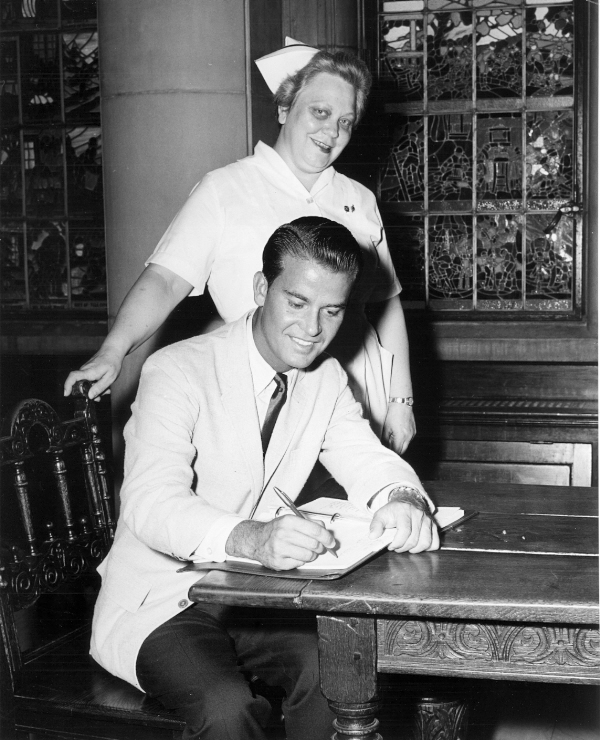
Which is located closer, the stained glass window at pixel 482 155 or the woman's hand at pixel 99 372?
the woman's hand at pixel 99 372

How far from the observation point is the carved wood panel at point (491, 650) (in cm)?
154

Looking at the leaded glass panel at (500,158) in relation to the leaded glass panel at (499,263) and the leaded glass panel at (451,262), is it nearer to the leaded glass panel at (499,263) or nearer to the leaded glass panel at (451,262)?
the leaded glass panel at (499,263)

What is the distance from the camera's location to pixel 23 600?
7.14 feet

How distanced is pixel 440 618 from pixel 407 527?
10.7 inches

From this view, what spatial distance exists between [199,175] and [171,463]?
6.89 ft

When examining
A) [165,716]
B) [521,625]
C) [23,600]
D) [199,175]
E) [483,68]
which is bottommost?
[165,716]

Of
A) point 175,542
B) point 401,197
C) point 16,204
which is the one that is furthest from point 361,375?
point 16,204

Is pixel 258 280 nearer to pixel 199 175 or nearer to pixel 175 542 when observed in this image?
pixel 175 542

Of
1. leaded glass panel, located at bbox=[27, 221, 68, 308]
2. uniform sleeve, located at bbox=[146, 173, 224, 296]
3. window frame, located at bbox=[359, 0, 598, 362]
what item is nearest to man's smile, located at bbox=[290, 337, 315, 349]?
uniform sleeve, located at bbox=[146, 173, 224, 296]

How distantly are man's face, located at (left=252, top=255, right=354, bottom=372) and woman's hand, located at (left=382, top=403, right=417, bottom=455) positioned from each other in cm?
94

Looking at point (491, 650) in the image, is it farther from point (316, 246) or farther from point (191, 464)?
point (316, 246)

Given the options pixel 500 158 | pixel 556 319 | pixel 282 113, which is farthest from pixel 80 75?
pixel 282 113

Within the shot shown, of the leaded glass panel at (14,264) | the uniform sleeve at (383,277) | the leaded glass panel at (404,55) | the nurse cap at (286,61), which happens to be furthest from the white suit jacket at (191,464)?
the leaded glass panel at (14,264)

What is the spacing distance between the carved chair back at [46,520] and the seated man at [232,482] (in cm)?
24
